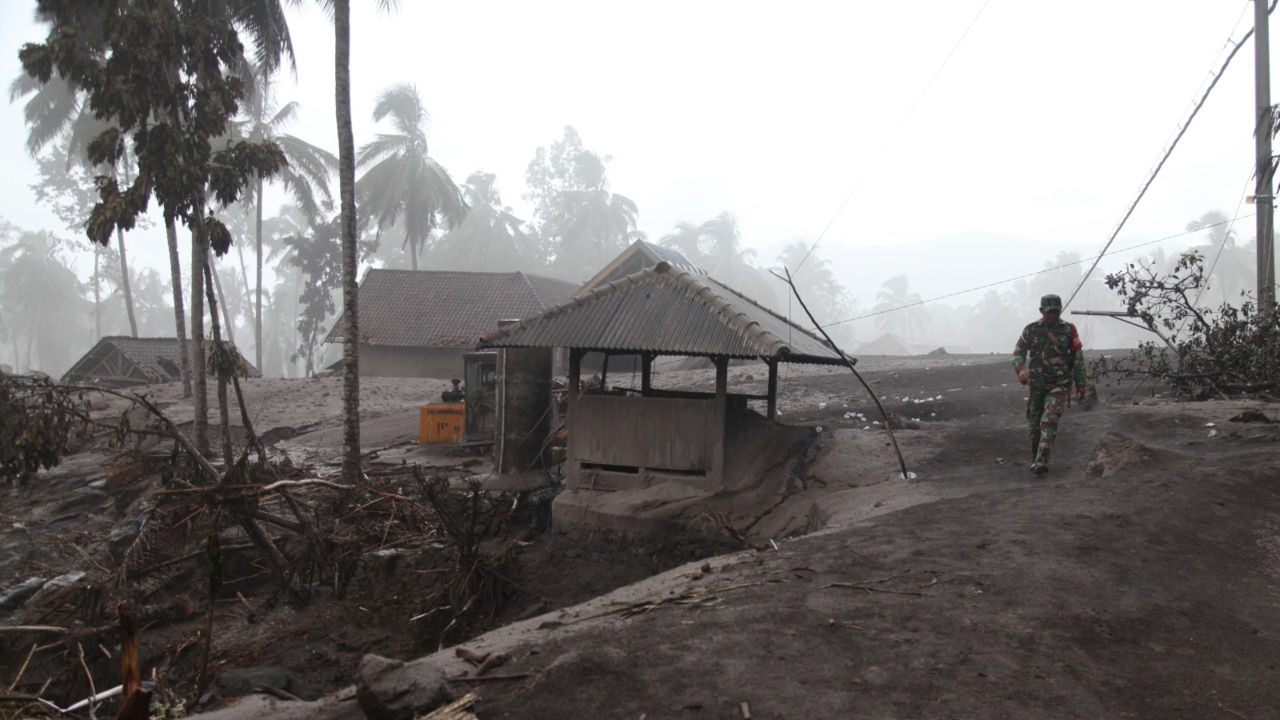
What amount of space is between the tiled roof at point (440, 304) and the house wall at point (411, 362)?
1.38 feet

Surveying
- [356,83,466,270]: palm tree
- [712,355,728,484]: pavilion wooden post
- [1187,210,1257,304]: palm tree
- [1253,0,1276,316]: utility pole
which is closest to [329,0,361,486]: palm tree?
[712,355,728,484]: pavilion wooden post

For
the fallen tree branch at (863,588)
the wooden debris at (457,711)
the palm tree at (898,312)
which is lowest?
the wooden debris at (457,711)

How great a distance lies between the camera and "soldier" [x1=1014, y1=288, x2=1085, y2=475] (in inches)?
308

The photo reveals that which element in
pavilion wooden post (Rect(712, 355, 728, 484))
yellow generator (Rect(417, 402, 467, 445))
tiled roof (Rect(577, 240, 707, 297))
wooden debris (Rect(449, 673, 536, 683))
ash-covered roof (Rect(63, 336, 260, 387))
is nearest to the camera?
wooden debris (Rect(449, 673, 536, 683))

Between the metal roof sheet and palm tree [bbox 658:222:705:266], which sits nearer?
the metal roof sheet

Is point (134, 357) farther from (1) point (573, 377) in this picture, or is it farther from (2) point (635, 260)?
(1) point (573, 377)

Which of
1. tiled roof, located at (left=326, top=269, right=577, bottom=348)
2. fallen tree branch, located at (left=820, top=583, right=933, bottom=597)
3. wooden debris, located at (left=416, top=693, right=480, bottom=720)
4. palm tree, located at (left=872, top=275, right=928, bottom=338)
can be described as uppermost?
palm tree, located at (left=872, top=275, right=928, bottom=338)

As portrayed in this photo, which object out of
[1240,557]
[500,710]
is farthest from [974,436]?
[500,710]

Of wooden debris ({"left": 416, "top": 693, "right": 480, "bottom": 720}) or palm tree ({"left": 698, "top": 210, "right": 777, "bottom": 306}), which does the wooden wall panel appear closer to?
wooden debris ({"left": 416, "top": 693, "right": 480, "bottom": 720})

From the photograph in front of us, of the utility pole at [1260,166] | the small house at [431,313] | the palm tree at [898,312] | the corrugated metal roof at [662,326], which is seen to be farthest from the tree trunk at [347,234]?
the palm tree at [898,312]

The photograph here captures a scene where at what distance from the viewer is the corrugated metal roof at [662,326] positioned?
9172mm

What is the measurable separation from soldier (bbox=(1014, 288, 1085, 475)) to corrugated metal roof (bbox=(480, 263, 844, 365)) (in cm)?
249

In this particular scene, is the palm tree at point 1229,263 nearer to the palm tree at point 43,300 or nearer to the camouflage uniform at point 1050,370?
the camouflage uniform at point 1050,370

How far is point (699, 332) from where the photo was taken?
31.0 feet
